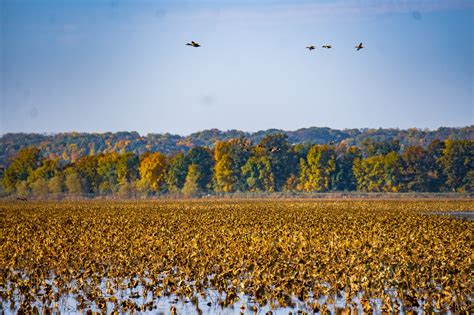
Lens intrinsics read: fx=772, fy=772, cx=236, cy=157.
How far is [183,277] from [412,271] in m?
7.40

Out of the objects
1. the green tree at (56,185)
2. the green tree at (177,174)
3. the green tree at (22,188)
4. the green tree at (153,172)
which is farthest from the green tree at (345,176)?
the green tree at (22,188)

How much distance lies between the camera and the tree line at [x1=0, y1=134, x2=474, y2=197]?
5689 inches

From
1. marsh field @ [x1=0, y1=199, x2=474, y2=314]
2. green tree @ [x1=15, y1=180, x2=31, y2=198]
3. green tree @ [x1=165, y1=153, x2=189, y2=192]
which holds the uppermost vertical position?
green tree @ [x1=165, y1=153, x2=189, y2=192]

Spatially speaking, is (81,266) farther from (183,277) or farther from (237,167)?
(237,167)

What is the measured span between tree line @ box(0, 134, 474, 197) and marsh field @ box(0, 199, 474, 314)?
10694 centimetres

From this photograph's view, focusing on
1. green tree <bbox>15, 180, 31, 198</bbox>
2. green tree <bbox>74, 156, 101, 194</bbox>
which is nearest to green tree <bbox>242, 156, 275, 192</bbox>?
green tree <bbox>74, 156, 101, 194</bbox>

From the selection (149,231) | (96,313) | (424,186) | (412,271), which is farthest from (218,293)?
(424,186)

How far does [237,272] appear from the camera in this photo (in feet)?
80.3

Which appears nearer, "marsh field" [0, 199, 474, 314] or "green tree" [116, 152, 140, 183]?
"marsh field" [0, 199, 474, 314]

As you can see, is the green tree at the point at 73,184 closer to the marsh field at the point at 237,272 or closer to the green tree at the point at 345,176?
the green tree at the point at 345,176

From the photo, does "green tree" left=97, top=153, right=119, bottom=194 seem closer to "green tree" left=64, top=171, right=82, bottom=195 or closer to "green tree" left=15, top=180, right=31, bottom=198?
"green tree" left=64, top=171, right=82, bottom=195

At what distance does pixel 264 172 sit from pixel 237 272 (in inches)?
4990

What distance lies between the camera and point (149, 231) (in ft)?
136

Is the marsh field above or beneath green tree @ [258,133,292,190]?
beneath
